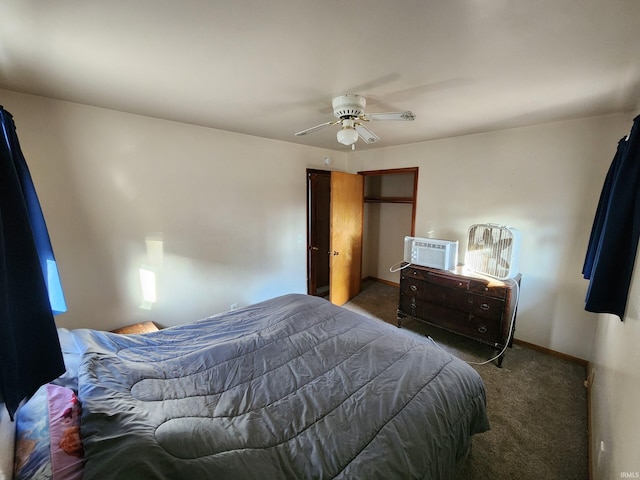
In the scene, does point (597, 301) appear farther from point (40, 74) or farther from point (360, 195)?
point (40, 74)

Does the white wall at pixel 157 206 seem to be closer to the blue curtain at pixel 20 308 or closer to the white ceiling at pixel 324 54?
the white ceiling at pixel 324 54

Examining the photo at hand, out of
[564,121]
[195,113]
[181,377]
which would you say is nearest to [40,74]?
[195,113]

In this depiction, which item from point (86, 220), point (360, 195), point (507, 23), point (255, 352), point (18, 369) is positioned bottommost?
point (255, 352)

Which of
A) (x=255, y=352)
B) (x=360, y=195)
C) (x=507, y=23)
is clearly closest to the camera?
(x=507, y=23)

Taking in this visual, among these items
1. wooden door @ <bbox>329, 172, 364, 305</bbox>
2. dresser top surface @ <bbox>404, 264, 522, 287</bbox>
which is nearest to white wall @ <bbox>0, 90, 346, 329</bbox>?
wooden door @ <bbox>329, 172, 364, 305</bbox>

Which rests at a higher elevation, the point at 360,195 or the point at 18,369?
the point at 360,195

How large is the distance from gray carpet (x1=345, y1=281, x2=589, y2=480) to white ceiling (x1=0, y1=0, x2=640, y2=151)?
91.5 inches

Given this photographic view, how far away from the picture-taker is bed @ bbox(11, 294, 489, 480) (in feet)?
2.85

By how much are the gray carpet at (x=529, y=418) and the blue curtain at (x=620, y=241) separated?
98 cm

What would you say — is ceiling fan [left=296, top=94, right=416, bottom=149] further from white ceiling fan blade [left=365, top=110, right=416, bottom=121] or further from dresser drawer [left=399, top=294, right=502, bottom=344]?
dresser drawer [left=399, top=294, right=502, bottom=344]

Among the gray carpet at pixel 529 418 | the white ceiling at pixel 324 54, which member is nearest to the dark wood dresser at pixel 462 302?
the gray carpet at pixel 529 418

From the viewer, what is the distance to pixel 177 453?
34.0 inches

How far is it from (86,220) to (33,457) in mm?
1803

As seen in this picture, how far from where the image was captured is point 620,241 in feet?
4.60
